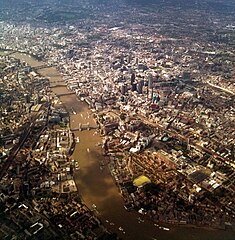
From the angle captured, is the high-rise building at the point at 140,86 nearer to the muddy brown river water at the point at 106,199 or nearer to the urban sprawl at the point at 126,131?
the urban sprawl at the point at 126,131

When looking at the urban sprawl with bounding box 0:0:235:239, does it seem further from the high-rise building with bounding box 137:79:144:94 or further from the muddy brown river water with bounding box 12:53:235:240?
the muddy brown river water with bounding box 12:53:235:240

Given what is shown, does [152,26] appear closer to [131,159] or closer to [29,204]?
[131,159]

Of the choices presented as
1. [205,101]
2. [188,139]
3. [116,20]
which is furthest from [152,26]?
[188,139]

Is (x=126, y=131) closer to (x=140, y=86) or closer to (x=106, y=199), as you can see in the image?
(x=106, y=199)

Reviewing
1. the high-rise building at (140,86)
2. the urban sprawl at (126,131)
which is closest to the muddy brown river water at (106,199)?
the urban sprawl at (126,131)

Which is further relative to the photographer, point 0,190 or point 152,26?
point 152,26

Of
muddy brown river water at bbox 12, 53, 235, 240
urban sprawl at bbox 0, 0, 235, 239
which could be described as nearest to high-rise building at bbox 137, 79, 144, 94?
urban sprawl at bbox 0, 0, 235, 239

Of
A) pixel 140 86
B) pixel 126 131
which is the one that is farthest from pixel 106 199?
pixel 140 86

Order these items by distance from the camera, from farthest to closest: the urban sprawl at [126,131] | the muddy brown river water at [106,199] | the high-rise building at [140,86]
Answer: the high-rise building at [140,86] < the urban sprawl at [126,131] < the muddy brown river water at [106,199]
